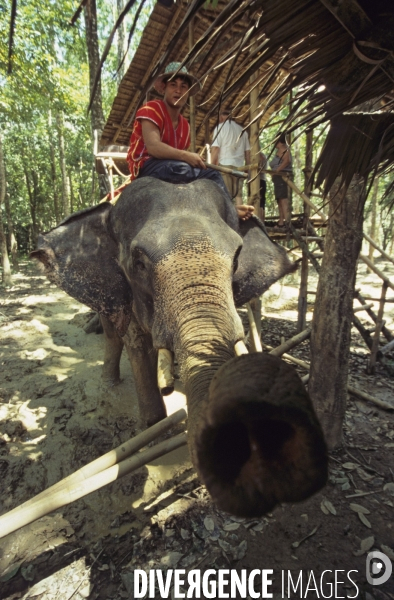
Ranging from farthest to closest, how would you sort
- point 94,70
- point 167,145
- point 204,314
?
1. point 94,70
2. point 167,145
3. point 204,314

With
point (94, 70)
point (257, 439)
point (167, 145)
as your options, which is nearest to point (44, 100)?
point (94, 70)

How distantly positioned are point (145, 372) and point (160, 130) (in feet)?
7.73

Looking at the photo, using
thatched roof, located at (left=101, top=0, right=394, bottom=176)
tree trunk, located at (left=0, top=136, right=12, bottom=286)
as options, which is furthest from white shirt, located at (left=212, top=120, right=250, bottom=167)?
tree trunk, located at (left=0, top=136, right=12, bottom=286)

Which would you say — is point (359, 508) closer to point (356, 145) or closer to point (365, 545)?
point (365, 545)

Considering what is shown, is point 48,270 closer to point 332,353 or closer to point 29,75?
point 332,353

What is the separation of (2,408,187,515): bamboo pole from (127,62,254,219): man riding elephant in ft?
6.62

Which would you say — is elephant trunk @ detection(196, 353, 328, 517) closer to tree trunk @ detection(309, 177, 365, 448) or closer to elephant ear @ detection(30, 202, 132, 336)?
elephant ear @ detection(30, 202, 132, 336)

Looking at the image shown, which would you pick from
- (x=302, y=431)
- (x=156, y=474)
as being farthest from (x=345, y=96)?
(x=156, y=474)

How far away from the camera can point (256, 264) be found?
3.12m

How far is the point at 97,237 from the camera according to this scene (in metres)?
3.04

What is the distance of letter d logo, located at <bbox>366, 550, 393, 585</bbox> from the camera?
7.63 ft

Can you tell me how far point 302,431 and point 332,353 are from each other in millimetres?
2634

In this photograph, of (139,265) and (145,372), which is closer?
(139,265)

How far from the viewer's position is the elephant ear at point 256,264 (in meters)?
3.04
